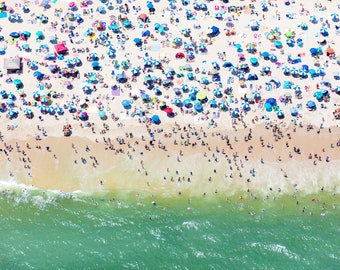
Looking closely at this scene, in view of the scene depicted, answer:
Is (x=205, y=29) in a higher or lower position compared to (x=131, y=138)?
higher

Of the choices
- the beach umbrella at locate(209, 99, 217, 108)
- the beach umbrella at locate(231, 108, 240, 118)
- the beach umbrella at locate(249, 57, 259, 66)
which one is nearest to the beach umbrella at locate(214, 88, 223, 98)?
the beach umbrella at locate(209, 99, 217, 108)

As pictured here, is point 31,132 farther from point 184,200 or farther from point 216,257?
point 216,257

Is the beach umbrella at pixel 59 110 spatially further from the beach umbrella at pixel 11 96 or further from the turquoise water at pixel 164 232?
the turquoise water at pixel 164 232

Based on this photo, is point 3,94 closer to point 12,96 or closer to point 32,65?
point 12,96

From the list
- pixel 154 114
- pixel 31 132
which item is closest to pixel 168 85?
pixel 154 114

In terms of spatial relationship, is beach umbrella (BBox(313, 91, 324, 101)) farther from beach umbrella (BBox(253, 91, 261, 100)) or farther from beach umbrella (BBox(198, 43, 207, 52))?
beach umbrella (BBox(198, 43, 207, 52))

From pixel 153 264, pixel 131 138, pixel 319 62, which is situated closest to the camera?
pixel 153 264

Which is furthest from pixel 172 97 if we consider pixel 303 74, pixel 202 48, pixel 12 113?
pixel 12 113
